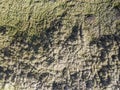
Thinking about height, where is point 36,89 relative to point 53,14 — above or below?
below

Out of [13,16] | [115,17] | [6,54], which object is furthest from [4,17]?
[115,17]

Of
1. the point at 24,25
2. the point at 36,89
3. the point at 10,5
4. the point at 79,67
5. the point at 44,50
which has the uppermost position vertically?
the point at 10,5

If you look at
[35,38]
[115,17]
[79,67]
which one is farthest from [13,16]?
[115,17]

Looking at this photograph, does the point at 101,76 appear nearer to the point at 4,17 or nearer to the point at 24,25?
the point at 24,25

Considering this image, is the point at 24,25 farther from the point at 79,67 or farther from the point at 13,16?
the point at 79,67

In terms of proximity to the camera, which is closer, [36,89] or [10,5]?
[36,89]

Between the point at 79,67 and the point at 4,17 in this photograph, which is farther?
the point at 4,17
